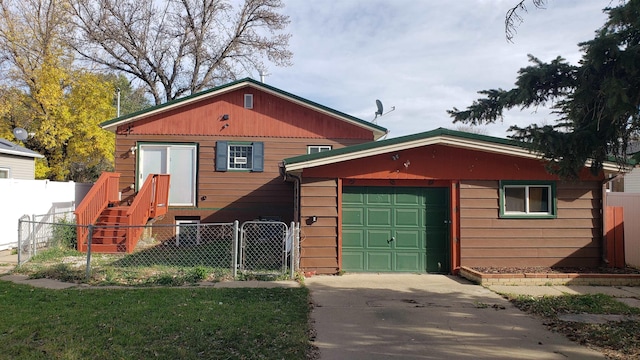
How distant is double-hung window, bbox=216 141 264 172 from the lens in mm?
13430

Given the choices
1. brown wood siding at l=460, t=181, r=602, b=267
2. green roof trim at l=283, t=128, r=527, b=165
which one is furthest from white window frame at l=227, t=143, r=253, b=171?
brown wood siding at l=460, t=181, r=602, b=267

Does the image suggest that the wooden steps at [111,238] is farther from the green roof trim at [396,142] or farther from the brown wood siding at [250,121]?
the green roof trim at [396,142]

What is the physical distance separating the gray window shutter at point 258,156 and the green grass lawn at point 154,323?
6.75 meters

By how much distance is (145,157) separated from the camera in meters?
13.5

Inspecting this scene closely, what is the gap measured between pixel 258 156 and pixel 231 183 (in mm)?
1187

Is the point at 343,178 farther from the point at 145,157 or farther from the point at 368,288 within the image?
the point at 145,157

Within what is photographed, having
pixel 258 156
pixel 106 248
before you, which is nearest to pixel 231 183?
pixel 258 156

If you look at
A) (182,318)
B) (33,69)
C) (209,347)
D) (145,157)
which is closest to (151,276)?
(182,318)

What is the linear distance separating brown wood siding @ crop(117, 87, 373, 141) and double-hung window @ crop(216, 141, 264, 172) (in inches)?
13.6

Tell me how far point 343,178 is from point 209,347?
504 centimetres

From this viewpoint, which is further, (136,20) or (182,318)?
(136,20)

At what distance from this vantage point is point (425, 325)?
560cm

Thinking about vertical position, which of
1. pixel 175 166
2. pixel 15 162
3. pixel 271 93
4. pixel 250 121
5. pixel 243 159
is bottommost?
pixel 175 166

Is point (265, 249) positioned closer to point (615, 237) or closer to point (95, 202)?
point (95, 202)
